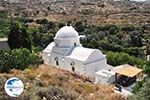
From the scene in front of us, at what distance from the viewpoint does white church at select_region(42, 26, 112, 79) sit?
89.4ft

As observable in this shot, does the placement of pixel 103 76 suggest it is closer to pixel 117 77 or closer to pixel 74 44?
pixel 117 77

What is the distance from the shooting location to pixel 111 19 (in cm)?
7825

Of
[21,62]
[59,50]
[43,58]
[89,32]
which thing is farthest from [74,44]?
[89,32]

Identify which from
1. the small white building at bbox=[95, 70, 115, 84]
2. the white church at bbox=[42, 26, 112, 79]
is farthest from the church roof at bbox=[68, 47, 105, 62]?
the small white building at bbox=[95, 70, 115, 84]

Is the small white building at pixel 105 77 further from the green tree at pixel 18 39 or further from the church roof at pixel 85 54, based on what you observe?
the green tree at pixel 18 39

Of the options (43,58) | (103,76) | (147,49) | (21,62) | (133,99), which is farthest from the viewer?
(147,49)

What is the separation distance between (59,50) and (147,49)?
2085 centimetres

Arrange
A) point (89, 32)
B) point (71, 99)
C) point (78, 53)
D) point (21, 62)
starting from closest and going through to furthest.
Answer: point (71, 99) < point (21, 62) < point (78, 53) < point (89, 32)

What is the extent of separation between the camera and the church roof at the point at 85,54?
89.1ft

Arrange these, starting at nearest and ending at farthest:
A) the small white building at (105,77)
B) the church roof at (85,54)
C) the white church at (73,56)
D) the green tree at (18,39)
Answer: the small white building at (105,77)
the church roof at (85,54)
the white church at (73,56)
the green tree at (18,39)

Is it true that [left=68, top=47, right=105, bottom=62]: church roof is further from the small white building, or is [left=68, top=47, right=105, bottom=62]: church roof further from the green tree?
the green tree

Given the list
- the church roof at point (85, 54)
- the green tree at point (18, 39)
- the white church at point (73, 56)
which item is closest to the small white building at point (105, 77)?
the white church at point (73, 56)

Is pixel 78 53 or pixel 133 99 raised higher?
pixel 133 99

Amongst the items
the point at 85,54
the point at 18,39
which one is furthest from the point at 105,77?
the point at 18,39
